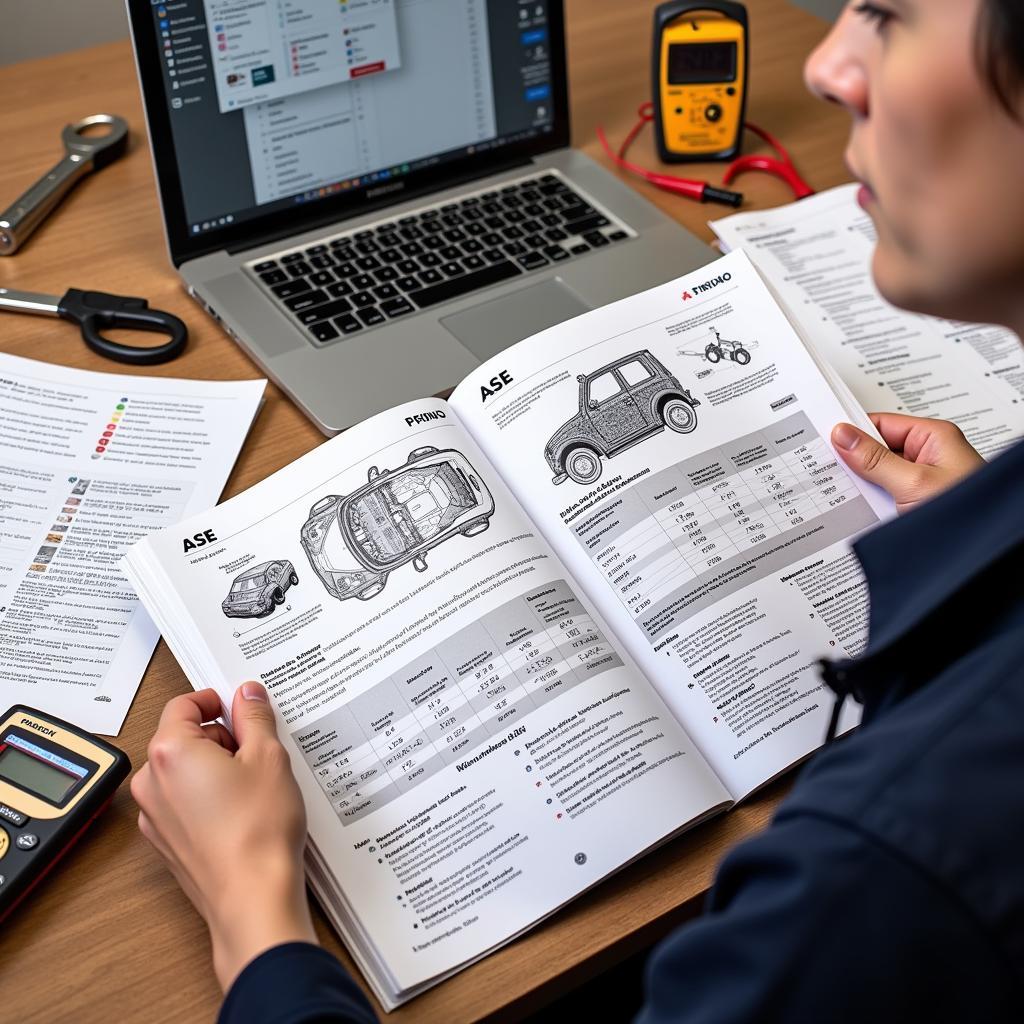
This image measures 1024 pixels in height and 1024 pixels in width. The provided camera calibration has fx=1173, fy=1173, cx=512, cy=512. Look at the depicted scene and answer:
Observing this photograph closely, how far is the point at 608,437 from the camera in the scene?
0.85 meters

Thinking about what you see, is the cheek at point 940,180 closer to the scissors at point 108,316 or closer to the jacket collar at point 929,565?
the jacket collar at point 929,565

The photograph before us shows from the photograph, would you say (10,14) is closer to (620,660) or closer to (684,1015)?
(620,660)

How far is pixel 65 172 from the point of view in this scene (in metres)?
1.24

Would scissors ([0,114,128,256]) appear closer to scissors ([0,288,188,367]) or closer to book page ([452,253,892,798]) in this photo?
scissors ([0,288,188,367])

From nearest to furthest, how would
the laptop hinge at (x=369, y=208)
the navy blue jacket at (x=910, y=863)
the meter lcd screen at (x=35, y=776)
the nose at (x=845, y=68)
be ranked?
the navy blue jacket at (x=910, y=863)
the nose at (x=845, y=68)
the meter lcd screen at (x=35, y=776)
the laptop hinge at (x=369, y=208)

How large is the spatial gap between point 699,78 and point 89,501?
790 millimetres

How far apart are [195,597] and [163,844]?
0.16 m

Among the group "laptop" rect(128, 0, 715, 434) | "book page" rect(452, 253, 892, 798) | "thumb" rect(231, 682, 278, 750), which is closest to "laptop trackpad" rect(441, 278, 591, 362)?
"laptop" rect(128, 0, 715, 434)

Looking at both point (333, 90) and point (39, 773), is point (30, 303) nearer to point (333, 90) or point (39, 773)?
point (333, 90)

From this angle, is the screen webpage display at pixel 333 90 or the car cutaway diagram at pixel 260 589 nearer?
the car cutaway diagram at pixel 260 589

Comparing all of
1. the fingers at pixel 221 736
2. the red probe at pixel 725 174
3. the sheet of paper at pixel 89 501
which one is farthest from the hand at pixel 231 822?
the red probe at pixel 725 174

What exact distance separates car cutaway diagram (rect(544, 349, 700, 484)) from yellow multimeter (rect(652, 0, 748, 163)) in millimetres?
509

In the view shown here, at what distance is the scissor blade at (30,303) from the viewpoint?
3.56 feet

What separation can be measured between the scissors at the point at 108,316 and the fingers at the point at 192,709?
1.39 ft
